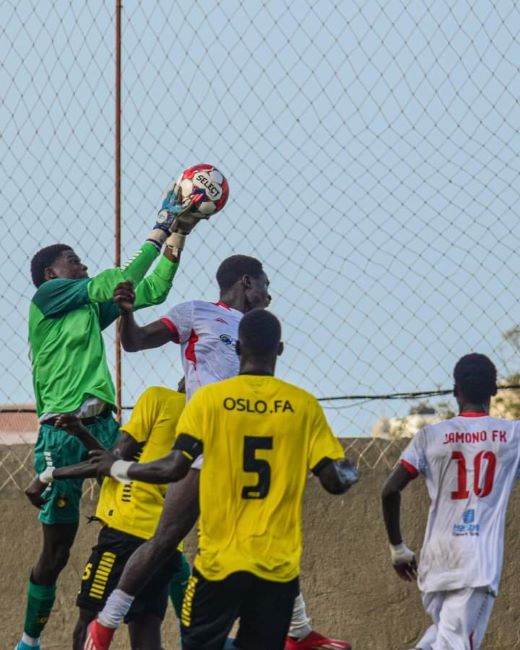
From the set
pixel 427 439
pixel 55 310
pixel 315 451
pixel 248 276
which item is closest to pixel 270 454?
pixel 315 451

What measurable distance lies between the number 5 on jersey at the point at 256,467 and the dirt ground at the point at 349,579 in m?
2.93

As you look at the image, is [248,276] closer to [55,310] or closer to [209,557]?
[55,310]

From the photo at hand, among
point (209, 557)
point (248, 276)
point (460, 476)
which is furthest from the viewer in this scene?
point (248, 276)

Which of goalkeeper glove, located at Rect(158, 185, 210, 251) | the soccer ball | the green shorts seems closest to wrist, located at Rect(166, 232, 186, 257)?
goalkeeper glove, located at Rect(158, 185, 210, 251)

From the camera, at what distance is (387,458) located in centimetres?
930

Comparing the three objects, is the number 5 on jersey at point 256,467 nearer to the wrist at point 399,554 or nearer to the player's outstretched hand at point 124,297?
the wrist at point 399,554

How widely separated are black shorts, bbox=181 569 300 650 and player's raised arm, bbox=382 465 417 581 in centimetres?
117

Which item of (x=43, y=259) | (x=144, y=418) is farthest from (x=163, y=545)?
(x=43, y=259)

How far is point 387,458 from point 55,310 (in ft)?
6.94

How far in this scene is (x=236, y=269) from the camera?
834cm

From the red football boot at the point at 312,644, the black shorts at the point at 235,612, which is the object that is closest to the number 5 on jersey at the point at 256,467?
the black shorts at the point at 235,612

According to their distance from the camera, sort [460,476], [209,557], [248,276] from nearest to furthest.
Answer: [209,557] < [460,476] < [248,276]

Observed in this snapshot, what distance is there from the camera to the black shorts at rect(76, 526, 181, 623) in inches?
307

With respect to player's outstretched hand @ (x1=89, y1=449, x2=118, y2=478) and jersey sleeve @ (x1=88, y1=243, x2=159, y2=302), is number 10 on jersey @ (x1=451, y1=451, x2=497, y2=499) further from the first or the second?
jersey sleeve @ (x1=88, y1=243, x2=159, y2=302)
